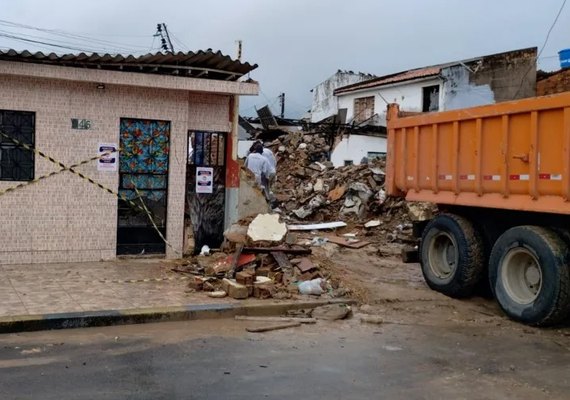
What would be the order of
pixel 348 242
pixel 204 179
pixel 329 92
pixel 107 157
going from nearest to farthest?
pixel 107 157
pixel 204 179
pixel 348 242
pixel 329 92

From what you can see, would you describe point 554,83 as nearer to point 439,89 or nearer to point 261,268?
point 439,89

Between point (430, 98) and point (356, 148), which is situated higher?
point (430, 98)

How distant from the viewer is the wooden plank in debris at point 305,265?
9188mm

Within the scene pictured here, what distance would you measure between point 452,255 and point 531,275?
179 cm

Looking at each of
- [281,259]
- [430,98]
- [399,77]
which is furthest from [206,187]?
[399,77]

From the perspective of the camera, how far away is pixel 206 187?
11039 millimetres

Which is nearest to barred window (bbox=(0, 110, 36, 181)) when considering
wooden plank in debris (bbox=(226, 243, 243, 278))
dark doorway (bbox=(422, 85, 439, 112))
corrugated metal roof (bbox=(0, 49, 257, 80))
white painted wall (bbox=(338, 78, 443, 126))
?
corrugated metal roof (bbox=(0, 49, 257, 80))

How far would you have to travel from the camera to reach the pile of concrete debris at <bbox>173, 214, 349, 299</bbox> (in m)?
8.48

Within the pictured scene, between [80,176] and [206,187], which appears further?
[206,187]

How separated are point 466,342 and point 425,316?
1.28 metres

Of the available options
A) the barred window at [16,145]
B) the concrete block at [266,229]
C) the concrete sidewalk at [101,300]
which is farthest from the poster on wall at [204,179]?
the barred window at [16,145]

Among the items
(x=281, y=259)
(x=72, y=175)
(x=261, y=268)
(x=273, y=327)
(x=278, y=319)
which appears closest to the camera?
(x=273, y=327)

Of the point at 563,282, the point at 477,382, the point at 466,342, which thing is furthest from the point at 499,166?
the point at 477,382

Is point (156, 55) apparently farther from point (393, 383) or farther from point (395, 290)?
point (393, 383)
